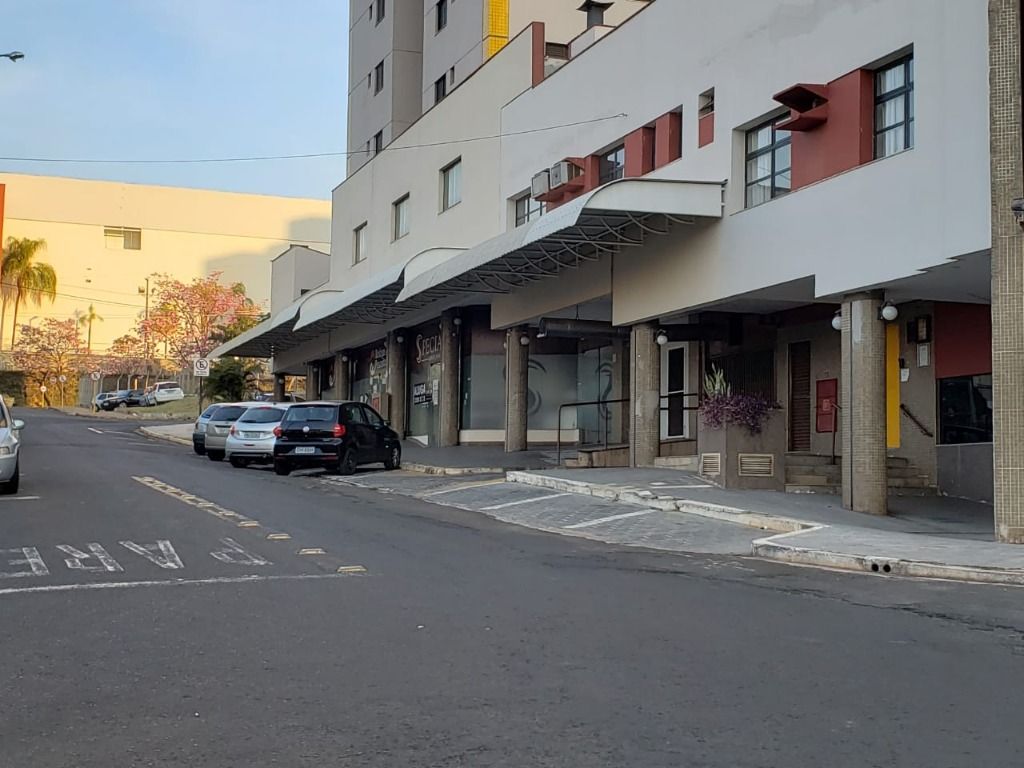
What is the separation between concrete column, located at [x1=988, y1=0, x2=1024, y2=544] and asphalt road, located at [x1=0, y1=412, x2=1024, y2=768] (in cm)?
354

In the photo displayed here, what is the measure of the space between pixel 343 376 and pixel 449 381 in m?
12.1

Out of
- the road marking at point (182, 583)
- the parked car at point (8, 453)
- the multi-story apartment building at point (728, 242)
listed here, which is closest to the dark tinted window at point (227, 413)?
the multi-story apartment building at point (728, 242)

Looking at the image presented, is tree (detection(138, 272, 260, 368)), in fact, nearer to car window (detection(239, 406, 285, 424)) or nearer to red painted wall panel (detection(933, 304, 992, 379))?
car window (detection(239, 406, 285, 424))

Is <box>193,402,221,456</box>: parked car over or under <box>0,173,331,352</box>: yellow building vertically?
under

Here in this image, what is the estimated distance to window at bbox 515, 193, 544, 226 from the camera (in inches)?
1063

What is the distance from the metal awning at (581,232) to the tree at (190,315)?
170 ft

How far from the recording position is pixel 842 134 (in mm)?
17000

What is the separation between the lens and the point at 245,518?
14297 mm

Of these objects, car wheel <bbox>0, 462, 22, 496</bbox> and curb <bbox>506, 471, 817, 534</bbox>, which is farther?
car wheel <bbox>0, 462, 22, 496</bbox>

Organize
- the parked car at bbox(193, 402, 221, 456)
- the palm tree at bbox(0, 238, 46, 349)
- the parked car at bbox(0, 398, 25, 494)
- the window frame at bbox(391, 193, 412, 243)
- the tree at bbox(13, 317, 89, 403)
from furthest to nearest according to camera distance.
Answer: the palm tree at bbox(0, 238, 46, 349) < the tree at bbox(13, 317, 89, 403) < the window frame at bbox(391, 193, 412, 243) < the parked car at bbox(193, 402, 221, 456) < the parked car at bbox(0, 398, 25, 494)

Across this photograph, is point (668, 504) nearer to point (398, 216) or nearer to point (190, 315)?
point (398, 216)

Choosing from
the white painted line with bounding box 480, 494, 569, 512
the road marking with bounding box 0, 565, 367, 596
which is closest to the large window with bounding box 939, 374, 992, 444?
the white painted line with bounding box 480, 494, 569, 512

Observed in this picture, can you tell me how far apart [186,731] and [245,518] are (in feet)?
30.6

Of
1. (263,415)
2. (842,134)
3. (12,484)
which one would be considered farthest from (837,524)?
(263,415)
